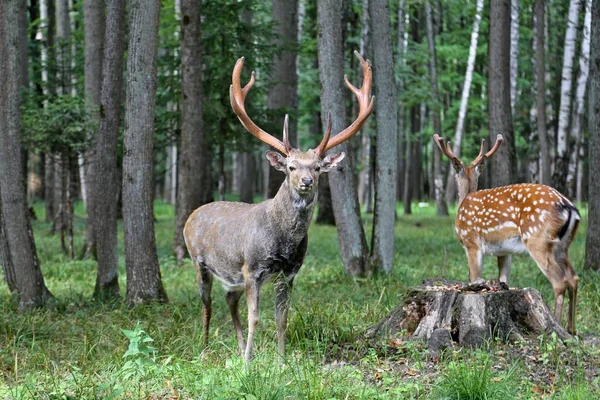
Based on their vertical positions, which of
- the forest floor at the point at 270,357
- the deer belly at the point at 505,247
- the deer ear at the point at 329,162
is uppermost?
the deer ear at the point at 329,162

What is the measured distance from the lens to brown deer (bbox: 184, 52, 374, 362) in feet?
20.6

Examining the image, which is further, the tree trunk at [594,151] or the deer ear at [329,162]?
the tree trunk at [594,151]

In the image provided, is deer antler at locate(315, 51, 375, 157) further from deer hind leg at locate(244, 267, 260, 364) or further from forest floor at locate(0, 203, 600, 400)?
forest floor at locate(0, 203, 600, 400)

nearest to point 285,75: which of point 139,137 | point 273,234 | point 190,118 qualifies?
point 190,118

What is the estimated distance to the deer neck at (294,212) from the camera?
20.6 feet

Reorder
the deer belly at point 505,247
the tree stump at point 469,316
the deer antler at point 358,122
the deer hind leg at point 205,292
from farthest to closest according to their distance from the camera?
the deer belly at point 505,247 → the deer hind leg at point 205,292 → the tree stump at point 469,316 → the deer antler at point 358,122

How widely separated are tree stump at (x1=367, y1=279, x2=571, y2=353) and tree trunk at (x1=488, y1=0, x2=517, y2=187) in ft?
22.3

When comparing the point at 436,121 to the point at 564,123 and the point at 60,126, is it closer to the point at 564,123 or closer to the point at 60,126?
the point at 564,123

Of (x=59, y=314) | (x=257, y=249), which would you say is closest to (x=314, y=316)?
(x=257, y=249)

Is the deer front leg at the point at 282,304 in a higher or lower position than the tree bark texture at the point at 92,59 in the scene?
lower

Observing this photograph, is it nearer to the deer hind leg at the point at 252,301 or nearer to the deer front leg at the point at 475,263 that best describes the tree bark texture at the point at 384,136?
the deer front leg at the point at 475,263

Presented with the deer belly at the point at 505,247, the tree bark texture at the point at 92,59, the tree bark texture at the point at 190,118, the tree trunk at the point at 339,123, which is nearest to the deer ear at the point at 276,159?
the deer belly at the point at 505,247

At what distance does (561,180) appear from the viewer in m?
18.7

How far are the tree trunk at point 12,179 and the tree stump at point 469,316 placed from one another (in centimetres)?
377
